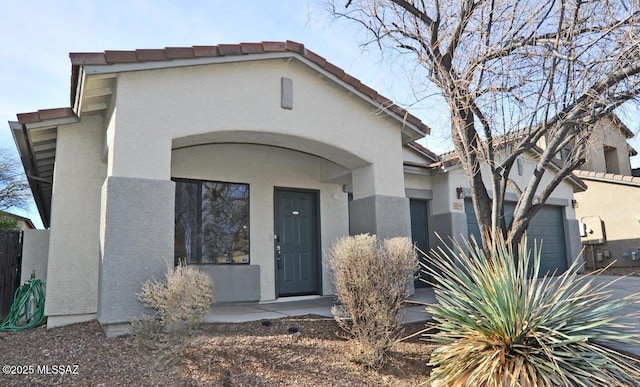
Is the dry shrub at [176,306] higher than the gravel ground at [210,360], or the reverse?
the dry shrub at [176,306]

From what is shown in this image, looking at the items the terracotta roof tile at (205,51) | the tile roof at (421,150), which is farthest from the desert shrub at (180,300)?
the tile roof at (421,150)

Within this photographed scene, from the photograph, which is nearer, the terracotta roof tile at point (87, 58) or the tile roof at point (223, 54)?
the terracotta roof tile at point (87, 58)

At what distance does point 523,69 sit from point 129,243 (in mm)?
5925

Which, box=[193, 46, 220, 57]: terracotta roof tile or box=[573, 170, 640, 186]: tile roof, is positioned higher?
box=[193, 46, 220, 57]: terracotta roof tile

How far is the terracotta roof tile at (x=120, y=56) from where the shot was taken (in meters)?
5.97

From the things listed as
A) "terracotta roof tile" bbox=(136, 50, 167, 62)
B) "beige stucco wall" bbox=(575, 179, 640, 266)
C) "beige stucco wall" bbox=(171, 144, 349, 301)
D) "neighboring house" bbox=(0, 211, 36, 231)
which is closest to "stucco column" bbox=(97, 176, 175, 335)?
"terracotta roof tile" bbox=(136, 50, 167, 62)

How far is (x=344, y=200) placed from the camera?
10680mm

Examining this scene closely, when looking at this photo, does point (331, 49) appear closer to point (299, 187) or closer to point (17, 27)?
point (299, 187)

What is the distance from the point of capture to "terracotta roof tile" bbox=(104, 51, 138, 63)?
5.97m

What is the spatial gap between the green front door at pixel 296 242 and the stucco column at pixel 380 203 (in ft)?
4.95

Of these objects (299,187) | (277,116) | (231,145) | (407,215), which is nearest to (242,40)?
(277,116)

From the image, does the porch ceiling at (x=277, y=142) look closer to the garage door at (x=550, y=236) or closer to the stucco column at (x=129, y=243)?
the stucco column at (x=129, y=243)

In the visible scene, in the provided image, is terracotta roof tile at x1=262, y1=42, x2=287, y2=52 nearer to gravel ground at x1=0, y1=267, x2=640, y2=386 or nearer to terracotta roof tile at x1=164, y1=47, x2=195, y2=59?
terracotta roof tile at x1=164, y1=47, x2=195, y2=59

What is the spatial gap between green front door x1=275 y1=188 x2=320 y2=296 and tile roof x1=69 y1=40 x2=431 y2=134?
9.56 feet
